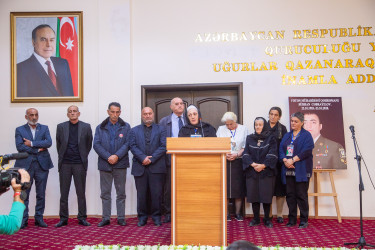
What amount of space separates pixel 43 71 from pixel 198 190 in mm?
4137

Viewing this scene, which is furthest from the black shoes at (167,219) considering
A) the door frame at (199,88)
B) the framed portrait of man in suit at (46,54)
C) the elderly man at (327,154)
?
the framed portrait of man in suit at (46,54)

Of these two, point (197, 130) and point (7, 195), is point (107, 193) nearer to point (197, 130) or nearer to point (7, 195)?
point (197, 130)

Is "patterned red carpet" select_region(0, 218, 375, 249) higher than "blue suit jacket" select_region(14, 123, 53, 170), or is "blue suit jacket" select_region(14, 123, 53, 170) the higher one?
"blue suit jacket" select_region(14, 123, 53, 170)

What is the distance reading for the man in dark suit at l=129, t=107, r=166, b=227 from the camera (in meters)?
5.57

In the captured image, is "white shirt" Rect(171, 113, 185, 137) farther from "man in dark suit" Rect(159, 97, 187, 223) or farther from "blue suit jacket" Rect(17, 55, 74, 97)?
"blue suit jacket" Rect(17, 55, 74, 97)

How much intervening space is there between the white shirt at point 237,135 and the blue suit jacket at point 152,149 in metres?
0.95

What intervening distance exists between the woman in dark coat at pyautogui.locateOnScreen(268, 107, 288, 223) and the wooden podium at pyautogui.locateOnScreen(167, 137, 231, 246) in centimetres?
215

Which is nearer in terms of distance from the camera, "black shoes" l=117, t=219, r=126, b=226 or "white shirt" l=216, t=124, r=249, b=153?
"black shoes" l=117, t=219, r=126, b=226

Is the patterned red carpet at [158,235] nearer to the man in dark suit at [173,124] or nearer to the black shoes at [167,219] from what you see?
the black shoes at [167,219]

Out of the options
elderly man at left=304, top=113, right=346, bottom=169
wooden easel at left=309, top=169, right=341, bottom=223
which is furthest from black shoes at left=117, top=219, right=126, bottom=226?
elderly man at left=304, top=113, right=346, bottom=169

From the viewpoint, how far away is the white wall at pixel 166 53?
6.48 m

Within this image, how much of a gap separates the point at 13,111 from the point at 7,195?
1412 mm

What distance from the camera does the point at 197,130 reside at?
17.8ft

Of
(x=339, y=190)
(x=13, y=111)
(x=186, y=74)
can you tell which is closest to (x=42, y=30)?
(x=13, y=111)
